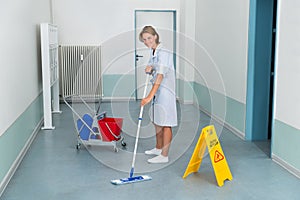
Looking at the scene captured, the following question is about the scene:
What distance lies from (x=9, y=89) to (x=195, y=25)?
4.53 m

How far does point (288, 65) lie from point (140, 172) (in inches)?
69.7

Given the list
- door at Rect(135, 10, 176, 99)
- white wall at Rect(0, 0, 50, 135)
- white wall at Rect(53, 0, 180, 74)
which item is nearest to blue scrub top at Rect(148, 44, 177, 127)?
white wall at Rect(0, 0, 50, 135)

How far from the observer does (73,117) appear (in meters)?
6.41

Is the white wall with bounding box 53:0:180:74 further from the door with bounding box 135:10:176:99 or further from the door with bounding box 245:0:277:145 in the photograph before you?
the door with bounding box 245:0:277:145

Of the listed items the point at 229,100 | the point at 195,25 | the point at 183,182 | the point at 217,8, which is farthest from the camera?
the point at 195,25

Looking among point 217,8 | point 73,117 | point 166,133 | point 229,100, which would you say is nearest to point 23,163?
point 166,133

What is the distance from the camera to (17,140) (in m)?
4.03

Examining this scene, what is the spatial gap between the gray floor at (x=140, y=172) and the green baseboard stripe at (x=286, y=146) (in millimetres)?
81

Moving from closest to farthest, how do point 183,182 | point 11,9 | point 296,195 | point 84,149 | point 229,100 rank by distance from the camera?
point 296,195 → point 183,182 → point 11,9 → point 84,149 → point 229,100

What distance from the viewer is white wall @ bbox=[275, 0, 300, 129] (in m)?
3.75

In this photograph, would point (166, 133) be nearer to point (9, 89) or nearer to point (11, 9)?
point (9, 89)

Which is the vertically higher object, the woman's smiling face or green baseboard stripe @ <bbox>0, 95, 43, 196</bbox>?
the woman's smiling face

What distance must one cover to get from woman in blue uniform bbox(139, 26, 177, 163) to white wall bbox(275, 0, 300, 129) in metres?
1.08

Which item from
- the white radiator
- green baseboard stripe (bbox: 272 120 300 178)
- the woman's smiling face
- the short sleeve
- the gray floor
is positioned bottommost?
the gray floor
